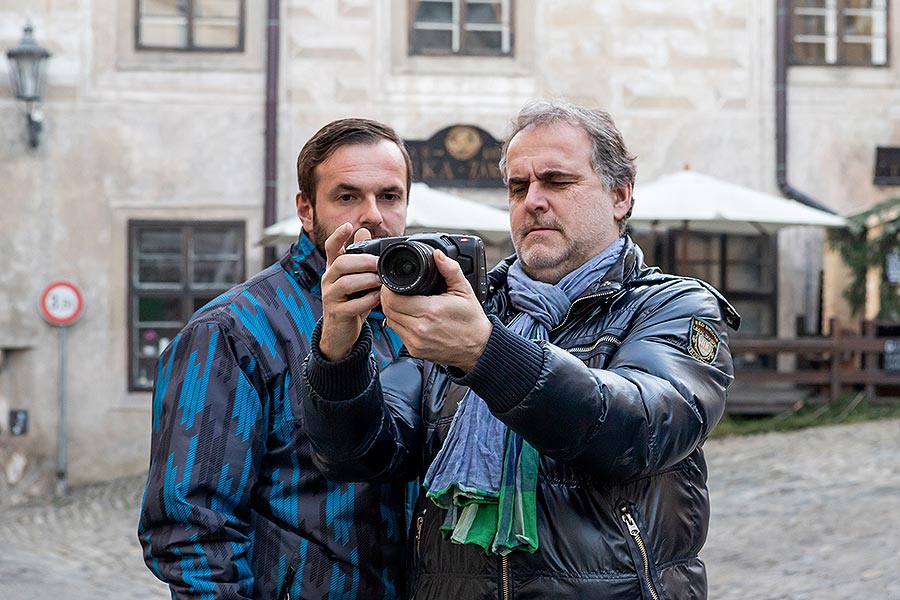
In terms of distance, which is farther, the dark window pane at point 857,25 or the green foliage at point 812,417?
the dark window pane at point 857,25

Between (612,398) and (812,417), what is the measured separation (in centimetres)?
1115

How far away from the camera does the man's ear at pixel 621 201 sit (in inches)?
109

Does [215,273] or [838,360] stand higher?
[215,273]

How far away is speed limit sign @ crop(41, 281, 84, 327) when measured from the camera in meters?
13.5

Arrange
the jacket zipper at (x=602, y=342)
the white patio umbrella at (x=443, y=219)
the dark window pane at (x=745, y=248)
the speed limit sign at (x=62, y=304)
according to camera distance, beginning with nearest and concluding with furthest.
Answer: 1. the jacket zipper at (x=602, y=342)
2. the white patio umbrella at (x=443, y=219)
3. the speed limit sign at (x=62, y=304)
4. the dark window pane at (x=745, y=248)

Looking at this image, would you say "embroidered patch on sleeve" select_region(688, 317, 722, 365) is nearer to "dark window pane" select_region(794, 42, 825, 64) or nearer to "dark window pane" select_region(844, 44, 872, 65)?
"dark window pane" select_region(794, 42, 825, 64)

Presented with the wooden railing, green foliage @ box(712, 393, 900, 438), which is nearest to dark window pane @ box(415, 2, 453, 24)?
the wooden railing

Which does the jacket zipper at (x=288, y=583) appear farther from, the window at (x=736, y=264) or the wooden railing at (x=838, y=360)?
the window at (x=736, y=264)

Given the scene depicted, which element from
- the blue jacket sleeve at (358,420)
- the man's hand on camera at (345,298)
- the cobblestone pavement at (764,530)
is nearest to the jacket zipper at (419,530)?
the blue jacket sleeve at (358,420)

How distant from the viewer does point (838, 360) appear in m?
13.3

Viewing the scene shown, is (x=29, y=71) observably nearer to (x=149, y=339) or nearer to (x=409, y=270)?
(x=149, y=339)

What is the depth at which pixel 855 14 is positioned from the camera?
1420 cm

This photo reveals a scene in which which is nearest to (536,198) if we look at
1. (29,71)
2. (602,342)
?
(602,342)

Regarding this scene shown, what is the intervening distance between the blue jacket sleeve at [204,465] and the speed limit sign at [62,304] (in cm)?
1086
